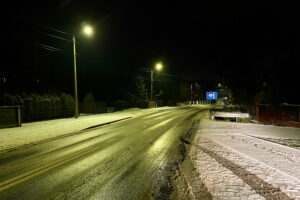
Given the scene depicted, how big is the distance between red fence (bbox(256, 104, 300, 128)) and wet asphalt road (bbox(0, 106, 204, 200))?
10.0m

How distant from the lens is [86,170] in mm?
4797

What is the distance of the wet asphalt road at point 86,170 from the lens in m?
3.68

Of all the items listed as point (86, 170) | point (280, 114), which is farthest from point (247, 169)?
point (280, 114)

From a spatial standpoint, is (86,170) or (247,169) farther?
(86,170)

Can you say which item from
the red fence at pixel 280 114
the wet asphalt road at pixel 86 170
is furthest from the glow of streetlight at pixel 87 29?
the red fence at pixel 280 114

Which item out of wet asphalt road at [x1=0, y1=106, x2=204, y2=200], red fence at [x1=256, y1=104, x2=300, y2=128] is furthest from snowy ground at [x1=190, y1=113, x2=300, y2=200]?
red fence at [x1=256, y1=104, x2=300, y2=128]

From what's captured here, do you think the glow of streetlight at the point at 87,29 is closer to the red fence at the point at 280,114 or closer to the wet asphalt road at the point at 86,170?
the wet asphalt road at the point at 86,170

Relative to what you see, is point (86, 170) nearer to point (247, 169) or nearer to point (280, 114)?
point (247, 169)

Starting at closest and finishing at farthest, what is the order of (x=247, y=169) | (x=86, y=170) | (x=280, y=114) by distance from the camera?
(x=247, y=169) → (x=86, y=170) → (x=280, y=114)

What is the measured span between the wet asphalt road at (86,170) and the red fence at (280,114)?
10.0m

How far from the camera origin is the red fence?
12086 mm

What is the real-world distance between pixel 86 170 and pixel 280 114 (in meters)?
14.8

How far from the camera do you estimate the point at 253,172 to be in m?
4.43

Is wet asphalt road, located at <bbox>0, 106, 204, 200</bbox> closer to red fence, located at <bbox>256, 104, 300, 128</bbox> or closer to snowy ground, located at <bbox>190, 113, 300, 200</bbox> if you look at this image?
snowy ground, located at <bbox>190, 113, 300, 200</bbox>
